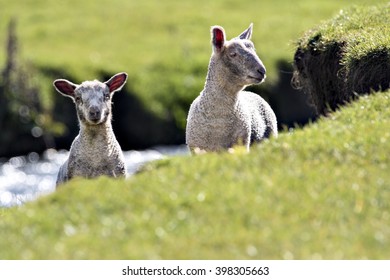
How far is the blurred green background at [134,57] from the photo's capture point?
1471 inches

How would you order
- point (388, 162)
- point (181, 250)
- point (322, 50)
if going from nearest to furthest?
point (181, 250), point (388, 162), point (322, 50)

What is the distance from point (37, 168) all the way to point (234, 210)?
2524 cm

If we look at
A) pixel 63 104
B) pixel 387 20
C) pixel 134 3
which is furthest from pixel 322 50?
pixel 134 3

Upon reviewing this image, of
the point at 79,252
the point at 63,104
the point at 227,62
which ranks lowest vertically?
the point at 63,104

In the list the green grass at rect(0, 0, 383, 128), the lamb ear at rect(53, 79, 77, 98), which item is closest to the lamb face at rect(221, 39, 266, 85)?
the lamb ear at rect(53, 79, 77, 98)

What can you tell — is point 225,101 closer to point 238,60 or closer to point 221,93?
point 221,93

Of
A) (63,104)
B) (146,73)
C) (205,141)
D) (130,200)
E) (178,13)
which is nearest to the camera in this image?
(130,200)

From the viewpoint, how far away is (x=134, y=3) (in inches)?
2138

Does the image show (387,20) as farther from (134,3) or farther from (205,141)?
(134,3)

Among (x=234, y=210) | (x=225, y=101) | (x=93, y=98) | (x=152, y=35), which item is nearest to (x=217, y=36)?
(x=225, y=101)

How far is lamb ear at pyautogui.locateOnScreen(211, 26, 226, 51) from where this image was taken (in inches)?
650

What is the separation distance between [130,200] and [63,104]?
1035 inches

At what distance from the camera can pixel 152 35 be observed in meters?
47.2

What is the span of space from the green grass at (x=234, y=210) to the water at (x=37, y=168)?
20.3m
